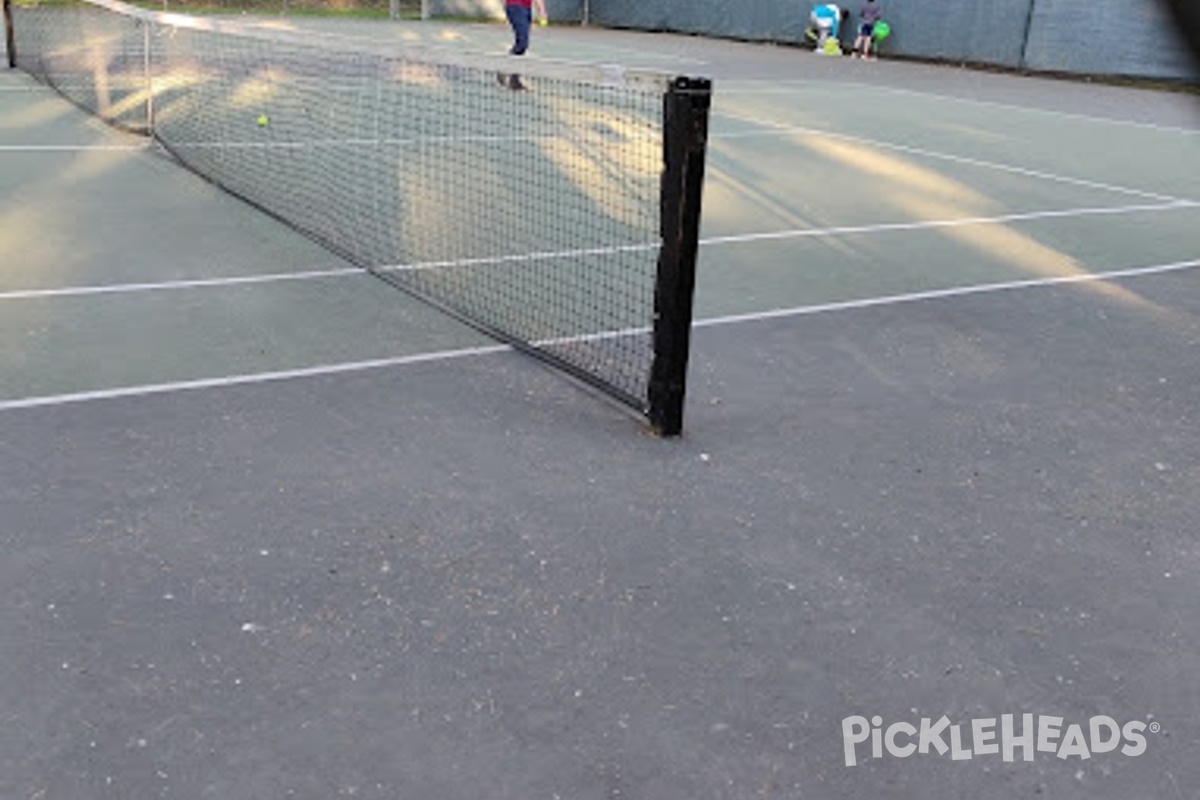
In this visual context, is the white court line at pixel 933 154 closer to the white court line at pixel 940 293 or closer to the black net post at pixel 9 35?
the white court line at pixel 940 293

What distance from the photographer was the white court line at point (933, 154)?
432 inches

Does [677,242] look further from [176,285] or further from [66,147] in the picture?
[66,147]

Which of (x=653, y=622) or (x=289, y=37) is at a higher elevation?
(x=289, y=37)

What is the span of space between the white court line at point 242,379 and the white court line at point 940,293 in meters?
1.42

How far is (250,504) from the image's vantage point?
12.7 feet

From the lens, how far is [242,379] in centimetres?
504

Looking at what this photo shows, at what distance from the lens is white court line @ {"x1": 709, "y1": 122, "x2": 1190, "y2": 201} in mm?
10984

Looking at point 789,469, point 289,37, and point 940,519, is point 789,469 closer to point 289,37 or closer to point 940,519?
point 940,519

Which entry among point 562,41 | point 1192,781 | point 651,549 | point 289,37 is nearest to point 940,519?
point 651,549

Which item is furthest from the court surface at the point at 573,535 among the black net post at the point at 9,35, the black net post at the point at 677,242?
the black net post at the point at 9,35

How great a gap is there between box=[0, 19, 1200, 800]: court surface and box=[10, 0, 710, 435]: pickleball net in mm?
415

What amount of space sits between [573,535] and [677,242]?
1286 mm

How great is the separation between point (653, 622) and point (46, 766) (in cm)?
156

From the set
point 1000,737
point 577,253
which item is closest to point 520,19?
point 577,253
